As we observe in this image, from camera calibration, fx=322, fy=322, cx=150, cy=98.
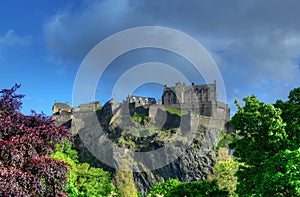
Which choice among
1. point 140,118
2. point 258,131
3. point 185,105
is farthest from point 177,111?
point 258,131

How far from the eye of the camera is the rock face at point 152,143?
7256 cm

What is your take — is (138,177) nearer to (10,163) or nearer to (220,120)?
(220,120)

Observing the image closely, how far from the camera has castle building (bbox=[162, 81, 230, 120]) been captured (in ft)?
297

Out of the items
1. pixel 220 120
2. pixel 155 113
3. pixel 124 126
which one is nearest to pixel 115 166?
pixel 124 126

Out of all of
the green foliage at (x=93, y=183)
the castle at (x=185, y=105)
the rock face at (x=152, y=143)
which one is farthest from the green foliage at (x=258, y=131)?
the castle at (x=185, y=105)

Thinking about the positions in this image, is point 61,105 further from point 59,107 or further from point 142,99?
point 142,99

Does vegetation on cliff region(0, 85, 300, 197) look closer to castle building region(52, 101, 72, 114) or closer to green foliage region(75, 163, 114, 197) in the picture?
green foliage region(75, 163, 114, 197)

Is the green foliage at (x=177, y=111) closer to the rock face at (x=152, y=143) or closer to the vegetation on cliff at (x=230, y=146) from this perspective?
the rock face at (x=152, y=143)

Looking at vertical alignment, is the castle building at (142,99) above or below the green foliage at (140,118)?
above

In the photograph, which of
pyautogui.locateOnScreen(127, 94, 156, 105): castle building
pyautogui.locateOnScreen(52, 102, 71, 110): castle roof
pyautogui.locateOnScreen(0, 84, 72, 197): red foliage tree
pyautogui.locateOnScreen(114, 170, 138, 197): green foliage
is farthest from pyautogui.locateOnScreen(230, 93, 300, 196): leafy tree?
pyautogui.locateOnScreen(52, 102, 71, 110): castle roof

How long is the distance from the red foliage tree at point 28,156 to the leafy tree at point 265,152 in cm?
940

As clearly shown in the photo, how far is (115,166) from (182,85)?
39.2m

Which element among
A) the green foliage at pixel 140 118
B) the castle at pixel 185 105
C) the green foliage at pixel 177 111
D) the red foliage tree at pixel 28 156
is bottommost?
the red foliage tree at pixel 28 156

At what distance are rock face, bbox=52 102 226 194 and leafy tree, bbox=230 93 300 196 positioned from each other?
178 ft
